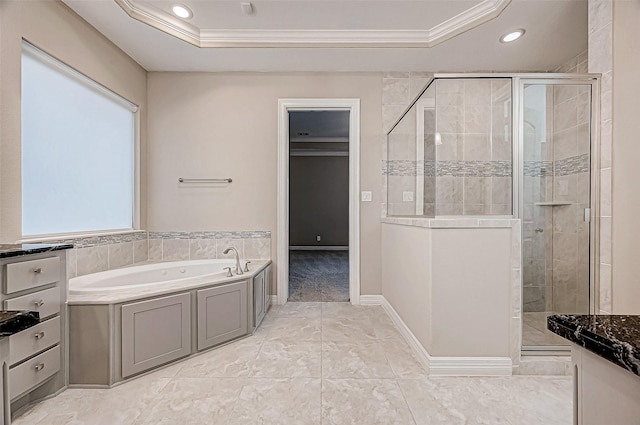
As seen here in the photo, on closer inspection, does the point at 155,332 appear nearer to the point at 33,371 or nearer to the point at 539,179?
the point at 33,371

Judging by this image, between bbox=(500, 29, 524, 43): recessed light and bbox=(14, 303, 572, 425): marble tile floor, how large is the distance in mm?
2616

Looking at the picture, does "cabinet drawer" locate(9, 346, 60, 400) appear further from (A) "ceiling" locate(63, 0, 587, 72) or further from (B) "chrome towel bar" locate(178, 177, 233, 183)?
(A) "ceiling" locate(63, 0, 587, 72)

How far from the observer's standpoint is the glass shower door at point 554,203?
79.1 inches

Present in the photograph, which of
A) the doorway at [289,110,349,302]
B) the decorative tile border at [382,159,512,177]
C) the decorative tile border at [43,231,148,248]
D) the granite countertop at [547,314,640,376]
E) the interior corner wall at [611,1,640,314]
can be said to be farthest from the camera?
the doorway at [289,110,349,302]

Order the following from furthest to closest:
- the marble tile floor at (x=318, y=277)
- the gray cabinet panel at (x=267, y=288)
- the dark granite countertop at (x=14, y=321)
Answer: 1. the marble tile floor at (x=318, y=277)
2. the gray cabinet panel at (x=267, y=288)
3. the dark granite countertop at (x=14, y=321)

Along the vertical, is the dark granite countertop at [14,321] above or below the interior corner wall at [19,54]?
below

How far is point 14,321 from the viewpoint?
61cm

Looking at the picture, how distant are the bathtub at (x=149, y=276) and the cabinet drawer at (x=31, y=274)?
0.78 feet

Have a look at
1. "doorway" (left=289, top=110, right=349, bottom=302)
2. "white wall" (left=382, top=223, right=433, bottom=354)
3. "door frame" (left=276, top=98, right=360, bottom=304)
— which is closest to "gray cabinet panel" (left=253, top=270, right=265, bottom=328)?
"door frame" (left=276, top=98, right=360, bottom=304)

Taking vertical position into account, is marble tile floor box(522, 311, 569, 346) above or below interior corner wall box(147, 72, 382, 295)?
below

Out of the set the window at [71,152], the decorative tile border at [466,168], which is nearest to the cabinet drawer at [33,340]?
the window at [71,152]

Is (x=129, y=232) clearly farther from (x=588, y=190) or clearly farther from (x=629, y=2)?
(x=629, y=2)

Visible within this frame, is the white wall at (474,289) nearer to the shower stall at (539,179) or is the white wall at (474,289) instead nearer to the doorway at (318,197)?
the shower stall at (539,179)

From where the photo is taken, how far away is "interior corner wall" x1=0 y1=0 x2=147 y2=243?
1.79 m
